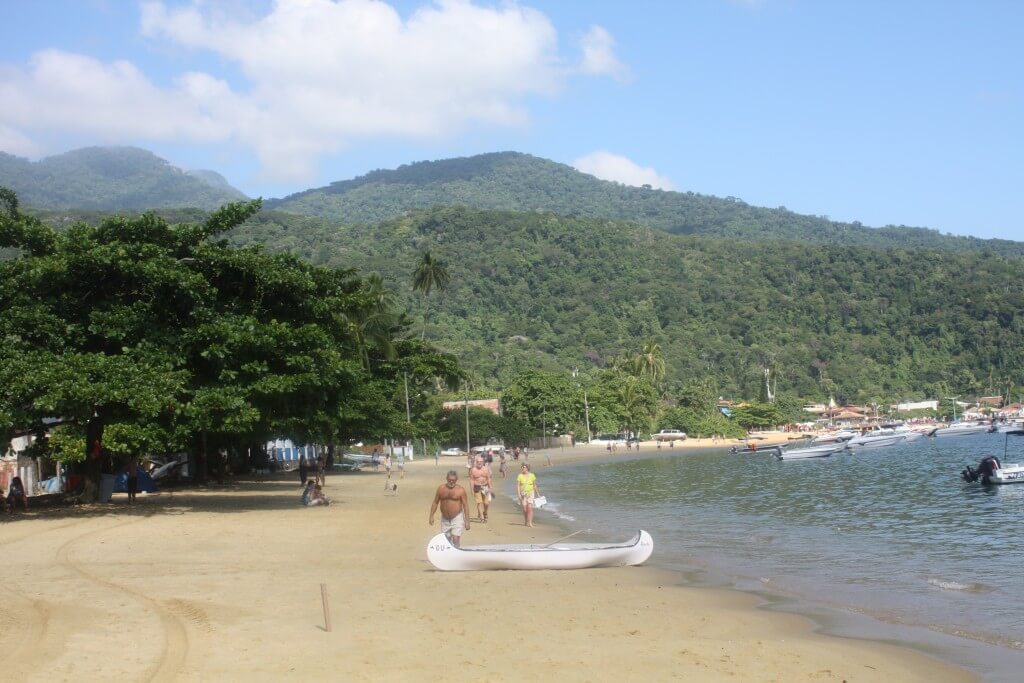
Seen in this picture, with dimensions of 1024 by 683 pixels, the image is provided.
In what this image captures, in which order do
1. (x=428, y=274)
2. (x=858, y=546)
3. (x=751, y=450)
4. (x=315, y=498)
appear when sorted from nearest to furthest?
(x=858, y=546) < (x=315, y=498) < (x=428, y=274) < (x=751, y=450)

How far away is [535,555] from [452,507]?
160cm

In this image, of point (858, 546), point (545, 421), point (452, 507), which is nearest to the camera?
point (452, 507)

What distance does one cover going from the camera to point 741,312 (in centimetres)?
17825

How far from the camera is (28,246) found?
2442cm

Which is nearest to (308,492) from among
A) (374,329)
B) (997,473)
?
(374,329)

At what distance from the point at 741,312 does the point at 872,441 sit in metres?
82.7

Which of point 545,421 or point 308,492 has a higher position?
point 545,421

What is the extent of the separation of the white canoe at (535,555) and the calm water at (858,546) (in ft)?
4.11

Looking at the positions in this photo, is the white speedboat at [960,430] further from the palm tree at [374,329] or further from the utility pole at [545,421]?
the palm tree at [374,329]

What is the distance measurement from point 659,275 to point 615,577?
180 meters

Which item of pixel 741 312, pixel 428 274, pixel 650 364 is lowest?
pixel 650 364

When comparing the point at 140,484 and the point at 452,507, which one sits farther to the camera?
the point at 140,484

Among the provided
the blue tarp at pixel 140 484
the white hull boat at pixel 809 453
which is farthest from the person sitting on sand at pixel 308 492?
the white hull boat at pixel 809 453

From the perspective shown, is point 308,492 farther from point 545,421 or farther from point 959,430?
point 959,430
